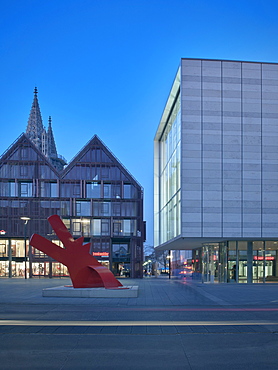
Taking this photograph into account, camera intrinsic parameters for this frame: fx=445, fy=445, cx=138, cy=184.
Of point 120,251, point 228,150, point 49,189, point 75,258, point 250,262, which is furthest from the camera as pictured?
point 120,251

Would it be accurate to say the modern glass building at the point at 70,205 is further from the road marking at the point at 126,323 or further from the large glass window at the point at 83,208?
the road marking at the point at 126,323

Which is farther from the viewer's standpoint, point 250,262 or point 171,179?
point 171,179

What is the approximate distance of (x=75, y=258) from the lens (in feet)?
95.7

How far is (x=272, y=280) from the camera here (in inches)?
1906

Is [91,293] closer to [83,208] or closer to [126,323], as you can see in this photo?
[126,323]

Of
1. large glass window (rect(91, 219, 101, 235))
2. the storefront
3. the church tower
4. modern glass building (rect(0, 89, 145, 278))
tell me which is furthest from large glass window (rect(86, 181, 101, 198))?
the church tower

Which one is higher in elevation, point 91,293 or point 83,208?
point 83,208

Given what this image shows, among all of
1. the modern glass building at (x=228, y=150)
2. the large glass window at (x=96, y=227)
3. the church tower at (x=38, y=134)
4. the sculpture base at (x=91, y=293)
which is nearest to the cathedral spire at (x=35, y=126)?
the church tower at (x=38, y=134)

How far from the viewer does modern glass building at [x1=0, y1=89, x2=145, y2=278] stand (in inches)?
2633

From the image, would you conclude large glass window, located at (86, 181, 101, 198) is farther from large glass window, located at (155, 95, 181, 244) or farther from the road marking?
the road marking

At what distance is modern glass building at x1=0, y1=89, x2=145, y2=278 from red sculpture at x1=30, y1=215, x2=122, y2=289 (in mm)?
37523

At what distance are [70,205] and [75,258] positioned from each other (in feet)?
129

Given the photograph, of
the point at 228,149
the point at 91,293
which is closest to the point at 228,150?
the point at 228,149

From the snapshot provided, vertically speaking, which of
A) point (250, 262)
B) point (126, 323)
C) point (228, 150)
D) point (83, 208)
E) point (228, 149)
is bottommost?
point (250, 262)
